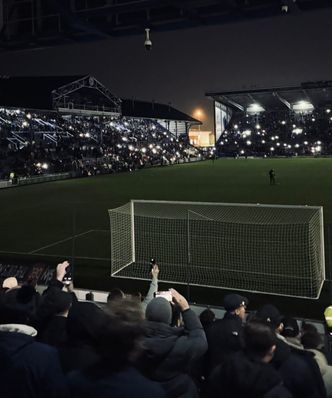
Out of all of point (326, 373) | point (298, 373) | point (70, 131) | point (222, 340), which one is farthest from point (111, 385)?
point (70, 131)

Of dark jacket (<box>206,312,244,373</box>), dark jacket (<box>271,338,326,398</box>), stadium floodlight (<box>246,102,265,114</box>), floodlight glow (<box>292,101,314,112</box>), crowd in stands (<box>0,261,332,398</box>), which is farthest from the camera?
stadium floodlight (<box>246,102,265,114</box>)

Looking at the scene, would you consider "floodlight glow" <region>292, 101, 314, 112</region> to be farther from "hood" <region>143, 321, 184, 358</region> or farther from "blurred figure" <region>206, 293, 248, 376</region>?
"hood" <region>143, 321, 184, 358</region>

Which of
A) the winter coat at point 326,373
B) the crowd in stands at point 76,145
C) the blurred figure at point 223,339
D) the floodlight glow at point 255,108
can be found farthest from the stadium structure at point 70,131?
the winter coat at point 326,373

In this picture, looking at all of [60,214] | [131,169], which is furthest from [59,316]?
[131,169]

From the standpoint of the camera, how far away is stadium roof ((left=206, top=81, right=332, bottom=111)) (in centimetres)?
8789

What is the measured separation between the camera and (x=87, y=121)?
62.2m

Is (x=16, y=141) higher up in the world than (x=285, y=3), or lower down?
higher up

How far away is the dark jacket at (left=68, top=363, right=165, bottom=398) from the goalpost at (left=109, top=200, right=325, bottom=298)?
21.7 ft

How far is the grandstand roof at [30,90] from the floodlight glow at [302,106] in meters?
59.0

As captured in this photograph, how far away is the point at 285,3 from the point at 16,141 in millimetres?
46435

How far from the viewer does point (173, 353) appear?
340 centimetres

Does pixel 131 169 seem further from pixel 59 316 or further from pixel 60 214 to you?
pixel 59 316

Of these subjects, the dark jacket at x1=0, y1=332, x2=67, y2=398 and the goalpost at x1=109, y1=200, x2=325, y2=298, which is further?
the goalpost at x1=109, y1=200, x2=325, y2=298

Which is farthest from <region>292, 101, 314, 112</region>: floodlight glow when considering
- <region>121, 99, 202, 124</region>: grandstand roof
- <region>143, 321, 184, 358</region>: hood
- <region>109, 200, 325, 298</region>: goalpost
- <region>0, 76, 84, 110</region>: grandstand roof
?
<region>143, 321, 184, 358</region>: hood
